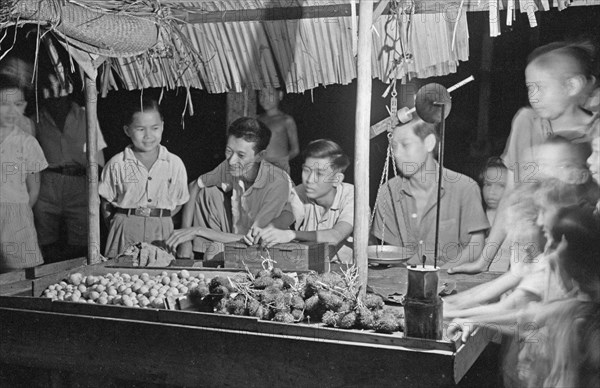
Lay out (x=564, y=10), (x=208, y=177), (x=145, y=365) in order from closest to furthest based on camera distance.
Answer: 1. (x=145, y=365)
2. (x=564, y=10)
3. (x=208, y=177)

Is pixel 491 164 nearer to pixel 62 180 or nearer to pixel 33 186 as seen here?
pixel 62 180

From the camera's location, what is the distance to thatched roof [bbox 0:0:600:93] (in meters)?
5.49

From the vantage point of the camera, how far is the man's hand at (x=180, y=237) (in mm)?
7090

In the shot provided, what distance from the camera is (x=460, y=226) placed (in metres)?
5.94

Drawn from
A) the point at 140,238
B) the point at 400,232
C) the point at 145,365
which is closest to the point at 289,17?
the point at 400,232

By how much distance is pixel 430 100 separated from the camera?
546cm

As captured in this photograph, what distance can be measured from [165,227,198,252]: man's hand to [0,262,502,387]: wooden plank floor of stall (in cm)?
222

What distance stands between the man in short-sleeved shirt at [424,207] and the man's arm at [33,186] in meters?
3.96

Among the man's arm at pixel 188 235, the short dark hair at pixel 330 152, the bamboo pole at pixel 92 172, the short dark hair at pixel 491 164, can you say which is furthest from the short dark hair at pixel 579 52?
the bamboo pole at pixel 92 172

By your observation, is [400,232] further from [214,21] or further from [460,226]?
[214,21]

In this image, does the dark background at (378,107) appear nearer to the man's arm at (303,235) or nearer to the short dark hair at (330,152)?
the short dark hair at (330,152)

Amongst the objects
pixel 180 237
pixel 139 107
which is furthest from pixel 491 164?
pixel 139 107

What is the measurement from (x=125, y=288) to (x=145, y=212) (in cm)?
189

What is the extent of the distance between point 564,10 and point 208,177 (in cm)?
368
